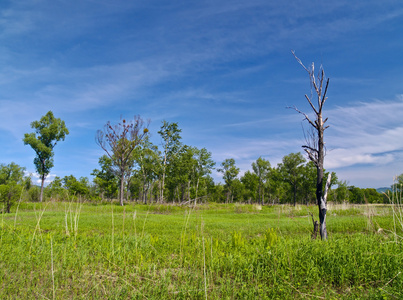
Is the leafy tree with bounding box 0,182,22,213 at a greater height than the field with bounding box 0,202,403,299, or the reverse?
the leafy tree with bounding box 0,182,22,213

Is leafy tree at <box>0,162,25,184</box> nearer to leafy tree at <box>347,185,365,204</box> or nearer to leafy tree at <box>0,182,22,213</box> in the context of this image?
leafy tree at <box>0,182,22,213</box>

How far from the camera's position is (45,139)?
4069cm

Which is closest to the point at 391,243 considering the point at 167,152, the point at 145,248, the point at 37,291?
the point at 145,248

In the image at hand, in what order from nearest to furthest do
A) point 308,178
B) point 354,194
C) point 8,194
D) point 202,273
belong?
point 202,273 → point 8,194 → point 308,178 → point 354,194

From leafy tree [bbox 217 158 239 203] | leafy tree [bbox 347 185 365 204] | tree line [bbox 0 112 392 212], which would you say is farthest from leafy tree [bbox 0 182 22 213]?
leafy tree [bbox 347 185 365 204]

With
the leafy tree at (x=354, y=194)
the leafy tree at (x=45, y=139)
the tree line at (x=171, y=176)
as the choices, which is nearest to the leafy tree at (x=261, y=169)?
the tree line at (x=171, y=176)

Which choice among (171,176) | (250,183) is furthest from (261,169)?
(171,176)

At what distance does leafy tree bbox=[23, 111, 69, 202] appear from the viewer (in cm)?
3882

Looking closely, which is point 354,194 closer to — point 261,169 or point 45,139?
point 261,169

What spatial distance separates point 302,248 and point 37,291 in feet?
16.7

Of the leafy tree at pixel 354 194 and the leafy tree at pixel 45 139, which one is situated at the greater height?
the leafy tree at pixel 45 139

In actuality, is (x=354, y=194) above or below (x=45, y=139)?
below

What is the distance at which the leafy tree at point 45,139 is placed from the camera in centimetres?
3882

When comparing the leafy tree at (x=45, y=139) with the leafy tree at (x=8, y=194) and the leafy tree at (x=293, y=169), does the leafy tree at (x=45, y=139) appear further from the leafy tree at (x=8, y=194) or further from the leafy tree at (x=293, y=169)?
the leafy tree at (x=293, y=169)
